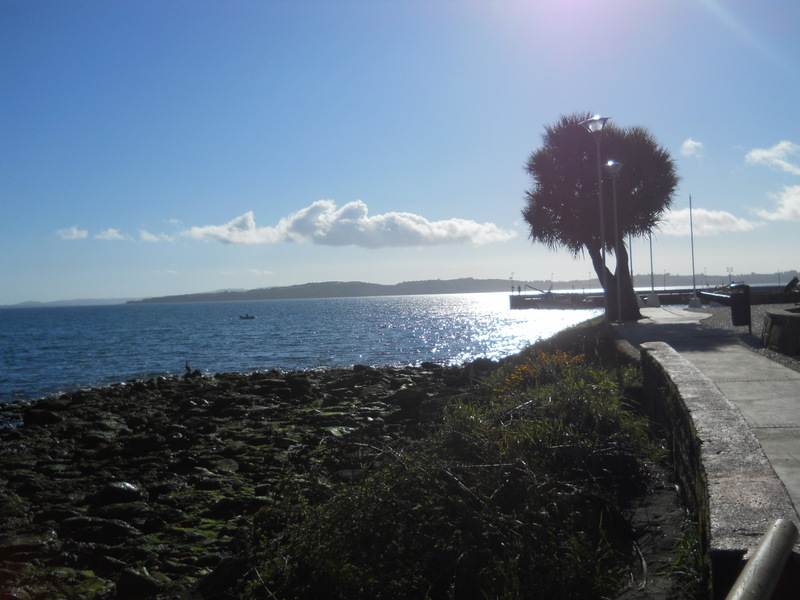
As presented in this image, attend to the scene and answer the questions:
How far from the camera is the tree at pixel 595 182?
96.4 feet

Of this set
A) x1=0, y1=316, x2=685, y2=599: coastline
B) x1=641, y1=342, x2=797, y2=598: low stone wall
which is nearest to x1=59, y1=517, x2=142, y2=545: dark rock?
x1=0, y1=316, x2=685, y2=599: coastline

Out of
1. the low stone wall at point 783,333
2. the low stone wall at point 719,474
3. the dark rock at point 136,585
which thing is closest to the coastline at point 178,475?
the dark rock at point 136,585

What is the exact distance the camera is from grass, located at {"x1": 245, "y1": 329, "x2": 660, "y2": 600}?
4492 millimetres

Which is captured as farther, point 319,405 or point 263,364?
point 263,364

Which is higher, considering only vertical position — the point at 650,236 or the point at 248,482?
the point at 650,236

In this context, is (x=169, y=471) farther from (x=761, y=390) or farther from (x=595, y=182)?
(x=595, y=182)

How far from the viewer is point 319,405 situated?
16.4 meters

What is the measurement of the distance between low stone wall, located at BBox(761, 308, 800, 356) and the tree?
18.5 meters

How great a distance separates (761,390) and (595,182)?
23915 millimetres

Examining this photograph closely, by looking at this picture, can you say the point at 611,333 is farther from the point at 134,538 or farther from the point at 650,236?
the point at 650,236

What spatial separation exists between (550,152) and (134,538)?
87.6 ft

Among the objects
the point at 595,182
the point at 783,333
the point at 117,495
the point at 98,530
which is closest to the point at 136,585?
the point at 98,530

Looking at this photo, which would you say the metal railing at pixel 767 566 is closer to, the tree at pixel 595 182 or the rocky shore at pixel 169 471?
the rocky shore at pixel 169 471

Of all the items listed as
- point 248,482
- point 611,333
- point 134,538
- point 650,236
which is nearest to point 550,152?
point 650,236
